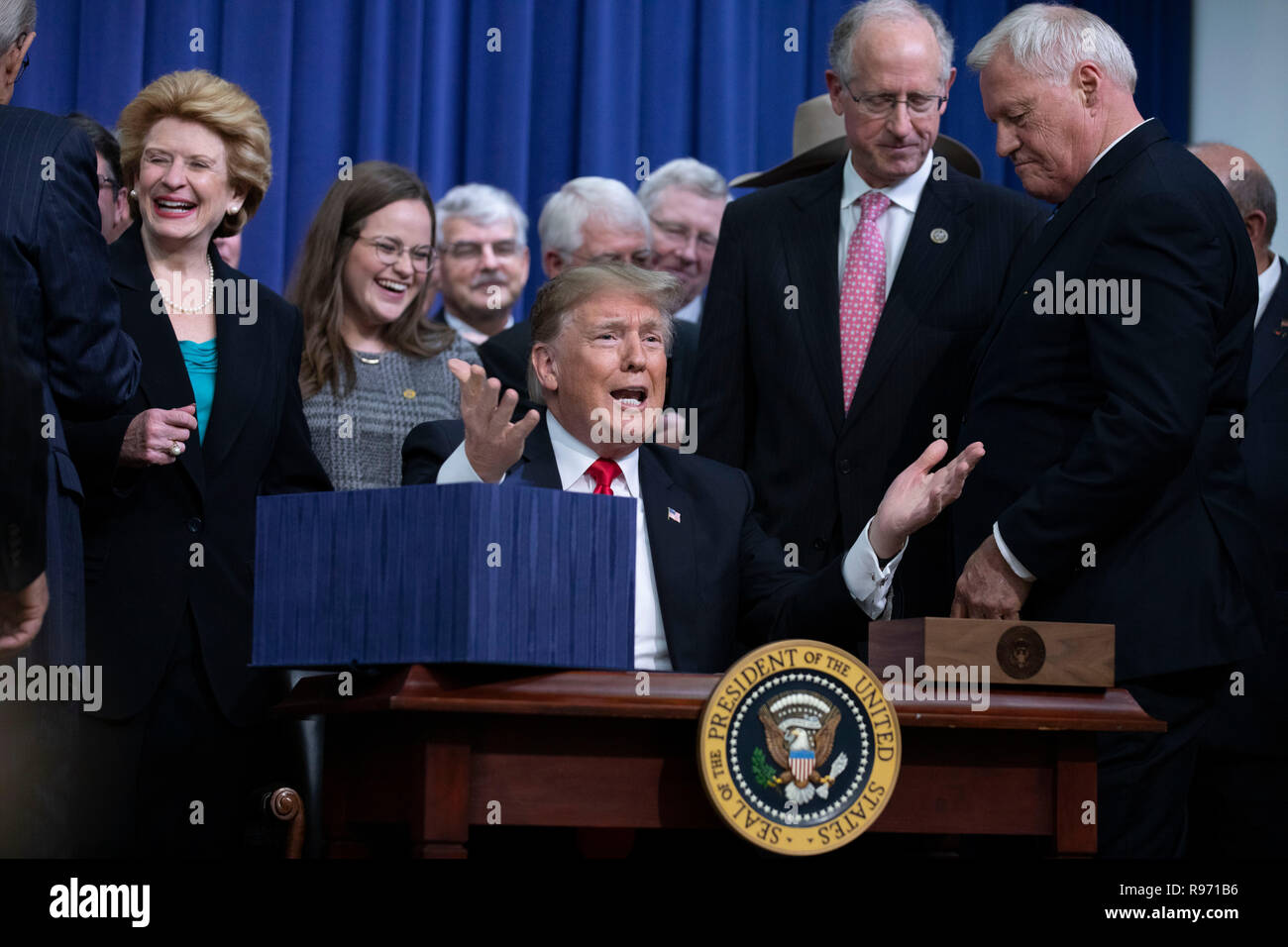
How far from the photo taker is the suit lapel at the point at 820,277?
3.38m

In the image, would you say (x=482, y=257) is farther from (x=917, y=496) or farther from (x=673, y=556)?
(x=917, y=496)

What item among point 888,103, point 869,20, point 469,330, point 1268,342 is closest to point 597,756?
point 888,103

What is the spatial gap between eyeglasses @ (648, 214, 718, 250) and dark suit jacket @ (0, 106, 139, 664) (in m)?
2.33

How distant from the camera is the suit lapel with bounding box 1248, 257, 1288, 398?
3822 millimetres

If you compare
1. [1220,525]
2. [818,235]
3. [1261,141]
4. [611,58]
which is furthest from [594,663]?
[1261,141]

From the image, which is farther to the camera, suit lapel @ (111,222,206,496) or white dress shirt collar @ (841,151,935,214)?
white dress shirt collar @ (841,151,935,214)

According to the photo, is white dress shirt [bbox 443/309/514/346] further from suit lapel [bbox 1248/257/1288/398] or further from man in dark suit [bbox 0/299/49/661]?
man in dark suit [bbox 0/299/49/661]

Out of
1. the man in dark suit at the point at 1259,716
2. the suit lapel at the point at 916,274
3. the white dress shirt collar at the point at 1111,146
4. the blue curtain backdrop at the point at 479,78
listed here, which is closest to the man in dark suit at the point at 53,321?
the suit lapel at the point at 916,274

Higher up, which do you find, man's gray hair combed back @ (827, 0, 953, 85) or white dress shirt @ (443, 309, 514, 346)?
man's gray hair combed back @ (827, 0, 953, 85)

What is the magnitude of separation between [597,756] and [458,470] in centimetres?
67

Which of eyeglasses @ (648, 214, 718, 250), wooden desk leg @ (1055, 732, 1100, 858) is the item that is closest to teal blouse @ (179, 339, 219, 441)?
wooden desk leg @ (1055, 732, 1100, 858)

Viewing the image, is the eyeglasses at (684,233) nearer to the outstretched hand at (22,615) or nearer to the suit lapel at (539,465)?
the suit lapel at (539,465)
